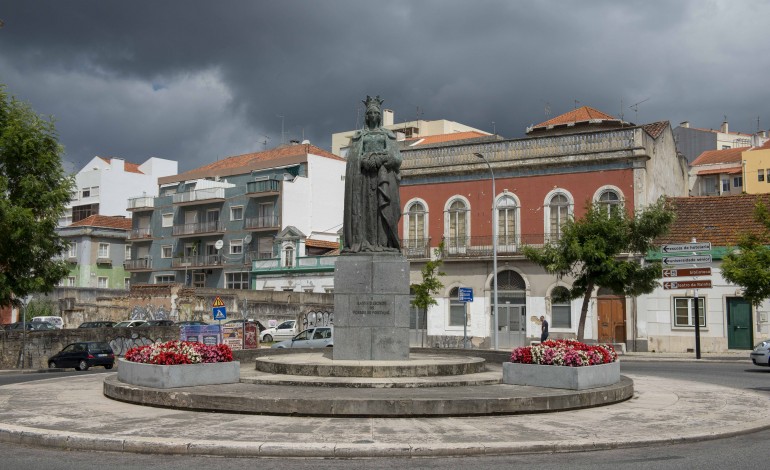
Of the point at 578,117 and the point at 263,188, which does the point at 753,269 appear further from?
the point at 263,188

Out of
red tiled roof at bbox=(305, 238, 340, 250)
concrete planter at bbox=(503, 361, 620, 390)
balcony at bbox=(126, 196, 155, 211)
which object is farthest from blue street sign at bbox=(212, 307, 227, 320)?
balcony at bbox=(126, 196, 155, 211)

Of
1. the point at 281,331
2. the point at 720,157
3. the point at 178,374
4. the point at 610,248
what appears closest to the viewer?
the point at 178,374

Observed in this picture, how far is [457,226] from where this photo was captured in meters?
44.1

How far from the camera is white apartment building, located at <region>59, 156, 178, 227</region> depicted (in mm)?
74812

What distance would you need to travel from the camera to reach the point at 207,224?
63.0 metres

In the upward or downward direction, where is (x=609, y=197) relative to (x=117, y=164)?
downward

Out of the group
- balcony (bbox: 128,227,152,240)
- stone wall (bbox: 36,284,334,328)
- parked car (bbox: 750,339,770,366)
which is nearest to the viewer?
parked car (bbox: 750,339,770,366)

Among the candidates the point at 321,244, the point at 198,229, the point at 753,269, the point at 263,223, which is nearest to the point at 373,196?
the point at 753,269

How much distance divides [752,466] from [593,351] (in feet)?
18.7

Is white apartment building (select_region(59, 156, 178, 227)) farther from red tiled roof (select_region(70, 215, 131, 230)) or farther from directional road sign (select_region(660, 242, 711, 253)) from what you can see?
A: directional road sign (select_region(660, 242, 711, 253))

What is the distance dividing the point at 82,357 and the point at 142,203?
37818mm

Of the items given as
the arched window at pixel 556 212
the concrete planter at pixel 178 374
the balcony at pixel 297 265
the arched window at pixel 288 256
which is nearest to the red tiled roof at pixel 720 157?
the arched window at pixel 556 212

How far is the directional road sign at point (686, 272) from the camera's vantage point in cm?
2833

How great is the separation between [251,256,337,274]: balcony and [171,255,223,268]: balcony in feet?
16.5
